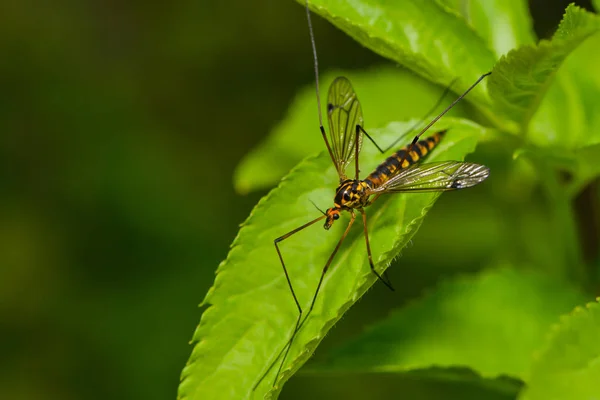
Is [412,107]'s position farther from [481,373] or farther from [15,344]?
[15,344]

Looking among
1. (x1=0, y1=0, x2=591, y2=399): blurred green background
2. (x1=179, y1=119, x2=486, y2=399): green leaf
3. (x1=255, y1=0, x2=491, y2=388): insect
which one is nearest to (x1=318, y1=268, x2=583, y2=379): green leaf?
(x1=255, y1=0, x2=491, y2=388): insect

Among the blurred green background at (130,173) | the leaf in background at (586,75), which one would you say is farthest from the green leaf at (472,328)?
the blurred green background at (130,173)

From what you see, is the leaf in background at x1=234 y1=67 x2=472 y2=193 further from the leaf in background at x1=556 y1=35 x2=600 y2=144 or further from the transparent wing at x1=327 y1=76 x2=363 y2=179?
the leaf in background at x1=556 y1=35 x2=600 y2=144

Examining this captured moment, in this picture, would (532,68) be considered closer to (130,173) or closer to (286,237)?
(286,237)

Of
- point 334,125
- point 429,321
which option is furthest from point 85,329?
point 429,321

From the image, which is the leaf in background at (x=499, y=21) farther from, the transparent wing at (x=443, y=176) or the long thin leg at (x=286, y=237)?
the long thin leg at (x=286, y=237)
